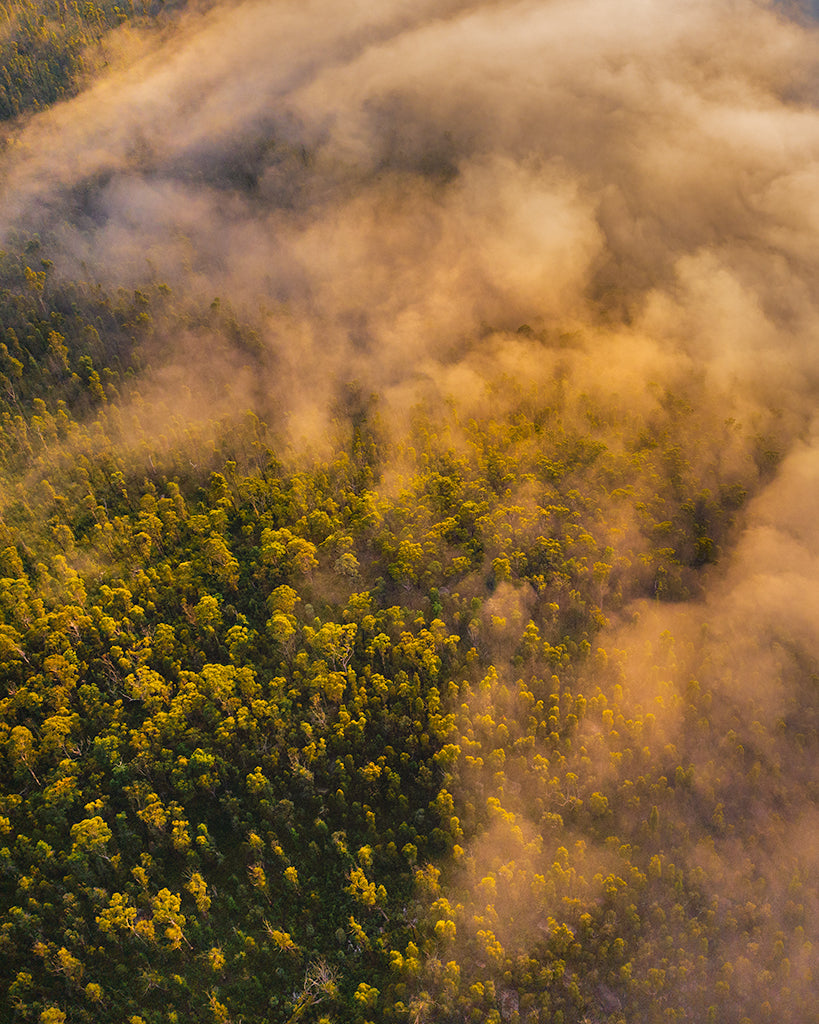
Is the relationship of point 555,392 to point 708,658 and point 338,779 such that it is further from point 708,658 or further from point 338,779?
point 338,779

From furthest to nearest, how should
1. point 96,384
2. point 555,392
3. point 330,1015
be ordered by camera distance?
point 555,392
point 96,384
point 330,1015

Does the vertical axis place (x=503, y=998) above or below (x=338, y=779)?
below

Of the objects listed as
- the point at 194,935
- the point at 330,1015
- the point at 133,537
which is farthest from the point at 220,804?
the point at 133,537
